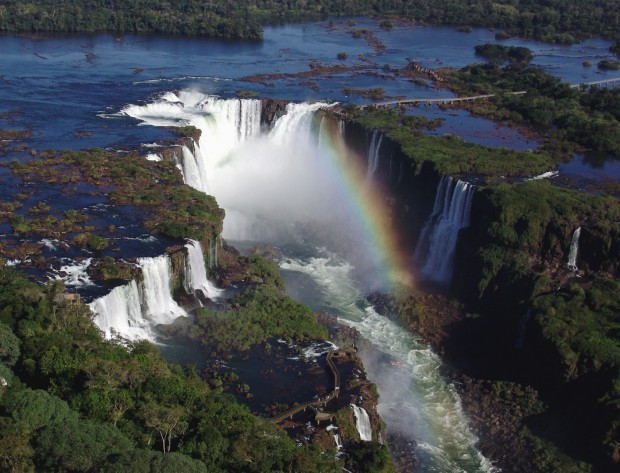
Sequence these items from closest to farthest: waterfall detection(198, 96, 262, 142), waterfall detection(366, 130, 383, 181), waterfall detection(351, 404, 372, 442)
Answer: waterfall detection(351, 404, 372, 442), waterfall detection(366, 130, 383, 181), waterfall detection(198, 96, 262, 142)

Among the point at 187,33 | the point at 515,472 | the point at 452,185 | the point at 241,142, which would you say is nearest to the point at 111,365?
the point at 515,472

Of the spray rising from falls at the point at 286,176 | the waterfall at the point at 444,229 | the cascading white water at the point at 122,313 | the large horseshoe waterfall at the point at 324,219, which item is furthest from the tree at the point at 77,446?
the waterfall at the point at 444,229

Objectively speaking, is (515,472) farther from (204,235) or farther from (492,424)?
(204,235)

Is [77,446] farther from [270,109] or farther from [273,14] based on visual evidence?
[273,14]

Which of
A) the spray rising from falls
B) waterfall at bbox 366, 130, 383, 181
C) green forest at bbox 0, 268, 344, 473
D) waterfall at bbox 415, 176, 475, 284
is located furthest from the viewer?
waterfall at bbox 366, 130, 383, 181

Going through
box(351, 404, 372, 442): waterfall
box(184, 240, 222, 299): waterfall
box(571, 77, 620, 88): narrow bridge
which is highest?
box(571, 77, 620, 88): narrow bridge

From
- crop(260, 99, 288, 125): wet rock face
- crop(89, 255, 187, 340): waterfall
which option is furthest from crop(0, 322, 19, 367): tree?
crop(260, 99, 288, 125): wet rock face

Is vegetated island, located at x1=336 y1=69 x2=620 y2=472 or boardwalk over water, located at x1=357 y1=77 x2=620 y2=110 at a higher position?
boardwalk over water, located at x1=357 y1=77 x2=620 y2=110

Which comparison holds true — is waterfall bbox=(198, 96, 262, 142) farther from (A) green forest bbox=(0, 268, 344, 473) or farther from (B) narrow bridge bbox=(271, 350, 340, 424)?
(A) green forest bbox=(0, 268, 344, 473)
